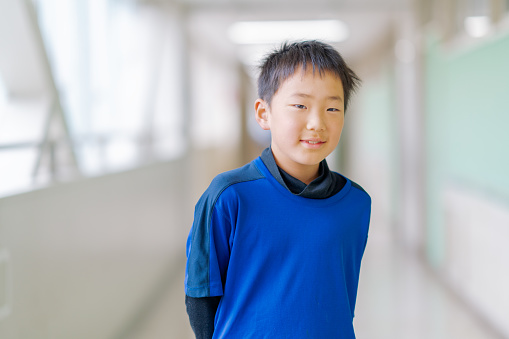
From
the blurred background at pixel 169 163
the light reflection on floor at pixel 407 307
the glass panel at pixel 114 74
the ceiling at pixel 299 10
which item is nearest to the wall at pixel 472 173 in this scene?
the blurred background at pixel 169 163

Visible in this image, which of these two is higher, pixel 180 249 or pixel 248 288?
pixel 248 288


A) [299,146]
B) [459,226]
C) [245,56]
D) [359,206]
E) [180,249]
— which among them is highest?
[245,56]

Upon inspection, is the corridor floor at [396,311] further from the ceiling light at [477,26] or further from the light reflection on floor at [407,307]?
the ceiling light at [477,26]

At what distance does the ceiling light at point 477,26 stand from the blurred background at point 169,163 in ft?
0.06

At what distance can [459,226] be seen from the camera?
3.91 m

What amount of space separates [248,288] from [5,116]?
187cm

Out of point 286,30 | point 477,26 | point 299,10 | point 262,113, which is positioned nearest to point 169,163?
point 299,10

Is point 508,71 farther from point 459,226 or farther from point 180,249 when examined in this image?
point 180,249

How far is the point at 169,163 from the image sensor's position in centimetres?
520

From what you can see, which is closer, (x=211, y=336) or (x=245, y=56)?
(x=211, y=336)

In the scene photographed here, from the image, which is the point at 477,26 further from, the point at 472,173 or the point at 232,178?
the point at 232,178

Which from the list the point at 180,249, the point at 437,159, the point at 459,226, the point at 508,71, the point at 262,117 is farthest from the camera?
the point at 180,249

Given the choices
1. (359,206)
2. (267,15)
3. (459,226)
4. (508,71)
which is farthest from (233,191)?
(267,15)

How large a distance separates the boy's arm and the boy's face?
0.36m
